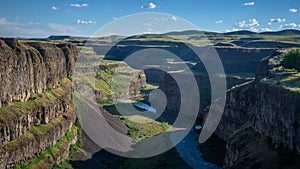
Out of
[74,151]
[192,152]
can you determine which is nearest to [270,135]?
[192,152]

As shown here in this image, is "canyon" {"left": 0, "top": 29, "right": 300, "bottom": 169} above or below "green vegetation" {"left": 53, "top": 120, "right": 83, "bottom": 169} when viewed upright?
above

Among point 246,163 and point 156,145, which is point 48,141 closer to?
point 156,145

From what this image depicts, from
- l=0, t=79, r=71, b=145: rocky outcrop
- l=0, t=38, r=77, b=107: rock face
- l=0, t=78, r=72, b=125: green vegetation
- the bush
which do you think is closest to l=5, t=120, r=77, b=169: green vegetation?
l=0, t=79, r=71, b=145: rocky outcrop

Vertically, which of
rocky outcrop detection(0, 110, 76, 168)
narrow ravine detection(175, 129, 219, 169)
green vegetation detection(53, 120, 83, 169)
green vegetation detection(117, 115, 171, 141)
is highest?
rocky outcrop detection(0, 110, 76, 168)

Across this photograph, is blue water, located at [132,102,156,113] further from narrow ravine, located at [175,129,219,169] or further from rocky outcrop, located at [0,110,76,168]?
rocky outcrop, located at [0,110,76,168]

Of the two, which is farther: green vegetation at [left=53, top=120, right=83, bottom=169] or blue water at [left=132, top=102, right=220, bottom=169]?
blue water at [left=132, top=102, right=220, bottom=169]

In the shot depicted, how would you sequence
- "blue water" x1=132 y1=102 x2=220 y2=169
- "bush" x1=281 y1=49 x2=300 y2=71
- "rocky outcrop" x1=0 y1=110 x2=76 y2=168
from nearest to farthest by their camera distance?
"rocky outcrop" x1=0 y1=110 x2=76 y2=168 < "bush" x1=281 y1=49 x2=300 y2=71 < "blue water" x1=132 y1=102 x2=220 y2=169

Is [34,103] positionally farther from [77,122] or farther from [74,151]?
[77,122]

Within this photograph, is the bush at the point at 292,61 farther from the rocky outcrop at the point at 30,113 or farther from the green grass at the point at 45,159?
the rocky outcrop at the point at 30,113
